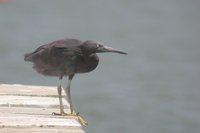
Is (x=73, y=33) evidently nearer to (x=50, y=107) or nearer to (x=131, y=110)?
(x=131, y=110)

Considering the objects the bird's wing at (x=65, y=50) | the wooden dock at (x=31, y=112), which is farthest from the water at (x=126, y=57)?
the bird's wing at (x=65, y=50)

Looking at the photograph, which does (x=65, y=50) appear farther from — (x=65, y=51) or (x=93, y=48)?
(x=93, y=48)

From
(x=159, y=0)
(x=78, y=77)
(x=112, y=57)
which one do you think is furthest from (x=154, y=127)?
(x=159, y=0)

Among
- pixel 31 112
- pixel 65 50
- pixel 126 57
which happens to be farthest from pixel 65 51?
pixel 126 57

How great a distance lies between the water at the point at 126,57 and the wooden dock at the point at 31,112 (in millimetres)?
5168

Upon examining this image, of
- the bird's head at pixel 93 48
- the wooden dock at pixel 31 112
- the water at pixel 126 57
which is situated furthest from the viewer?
the water at pixel 126 57

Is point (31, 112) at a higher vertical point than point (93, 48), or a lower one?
lower

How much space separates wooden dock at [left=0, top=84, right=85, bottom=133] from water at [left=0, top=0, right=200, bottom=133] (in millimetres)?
5168

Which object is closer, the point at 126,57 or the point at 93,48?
the point at 93,48

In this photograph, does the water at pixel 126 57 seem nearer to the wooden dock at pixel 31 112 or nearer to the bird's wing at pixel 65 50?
the wooden dock at pixel 31 112

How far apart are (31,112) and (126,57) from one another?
35.8 feet

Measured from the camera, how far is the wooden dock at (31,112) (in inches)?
207

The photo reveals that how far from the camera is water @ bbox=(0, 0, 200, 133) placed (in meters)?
13.0

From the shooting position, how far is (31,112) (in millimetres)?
5891
